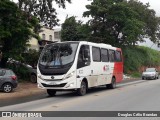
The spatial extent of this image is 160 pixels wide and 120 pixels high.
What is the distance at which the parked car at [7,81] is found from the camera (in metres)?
21.9

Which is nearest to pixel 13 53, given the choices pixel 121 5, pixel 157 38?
pixel 121 5

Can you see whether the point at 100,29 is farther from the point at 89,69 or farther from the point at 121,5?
the point at 89,69

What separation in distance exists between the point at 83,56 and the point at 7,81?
5342mm

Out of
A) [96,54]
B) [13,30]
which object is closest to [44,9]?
[13,30]

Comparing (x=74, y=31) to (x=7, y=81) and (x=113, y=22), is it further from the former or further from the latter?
(x=7, y=81)

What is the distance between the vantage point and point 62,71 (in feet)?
61.2

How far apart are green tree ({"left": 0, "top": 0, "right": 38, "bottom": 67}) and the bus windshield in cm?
685

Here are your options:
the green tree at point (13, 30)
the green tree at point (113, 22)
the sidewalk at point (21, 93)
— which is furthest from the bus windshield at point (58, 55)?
the green tree at point (113, 22)

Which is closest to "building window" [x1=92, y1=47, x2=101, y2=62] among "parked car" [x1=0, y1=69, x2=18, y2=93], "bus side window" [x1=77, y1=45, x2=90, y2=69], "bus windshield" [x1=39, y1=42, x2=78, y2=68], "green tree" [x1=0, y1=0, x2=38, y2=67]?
"bus side window" [x1=77, y1=45, x2=90, y2=69]

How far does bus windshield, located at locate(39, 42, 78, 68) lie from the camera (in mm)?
18984

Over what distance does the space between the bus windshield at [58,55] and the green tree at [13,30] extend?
685 centimetres

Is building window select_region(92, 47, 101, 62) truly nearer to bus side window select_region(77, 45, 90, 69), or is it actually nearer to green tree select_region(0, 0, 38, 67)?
bus side window select_region(77, 45, 90, 69)

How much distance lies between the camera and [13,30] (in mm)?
26297

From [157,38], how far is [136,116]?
5119 cm
